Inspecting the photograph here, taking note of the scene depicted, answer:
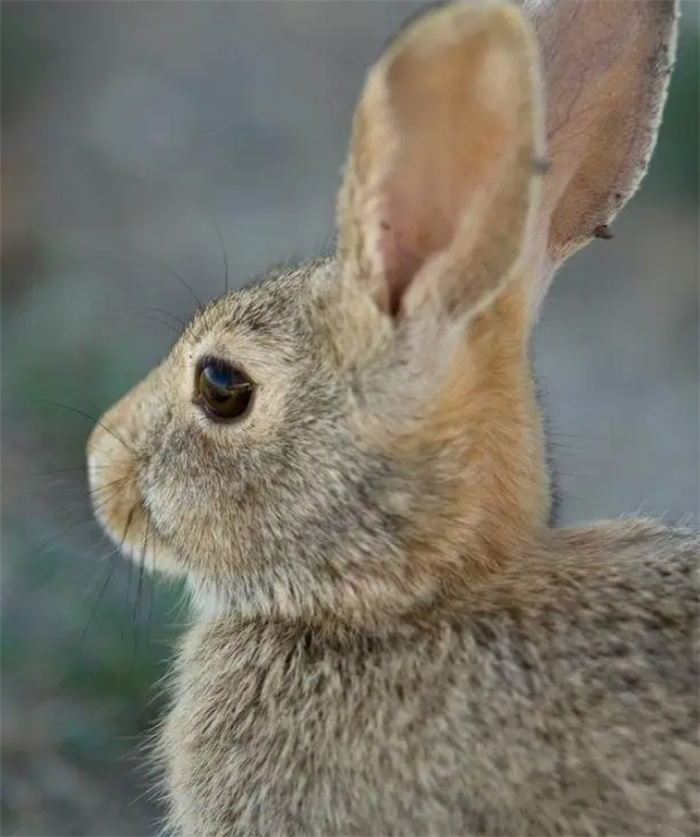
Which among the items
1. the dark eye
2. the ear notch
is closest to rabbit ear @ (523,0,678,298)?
the ear notch

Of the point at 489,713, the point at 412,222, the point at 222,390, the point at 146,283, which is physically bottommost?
the point at 489,713

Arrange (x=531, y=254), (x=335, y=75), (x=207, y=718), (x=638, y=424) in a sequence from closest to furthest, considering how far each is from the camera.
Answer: (x=531, y=254)
(x=207, y=718)
(x=638, y=424)
(x=335, y=75)

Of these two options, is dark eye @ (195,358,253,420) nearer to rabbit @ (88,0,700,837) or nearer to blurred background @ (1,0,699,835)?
rabbit @ (88,0,700,837)

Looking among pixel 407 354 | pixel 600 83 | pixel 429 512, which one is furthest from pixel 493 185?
pixel 600 83

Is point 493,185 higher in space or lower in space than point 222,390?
higher

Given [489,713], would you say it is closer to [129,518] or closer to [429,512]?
[429,512]

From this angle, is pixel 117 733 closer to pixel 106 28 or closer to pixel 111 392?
pixel 111 392

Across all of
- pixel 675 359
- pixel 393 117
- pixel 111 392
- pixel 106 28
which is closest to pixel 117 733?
pixel 111 392
